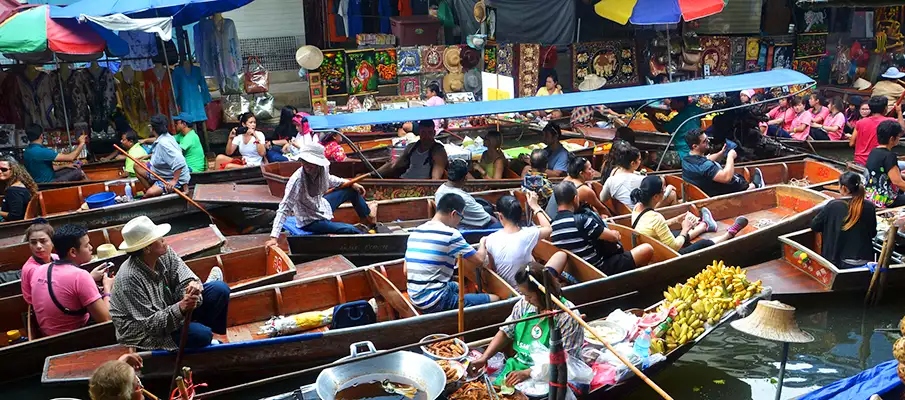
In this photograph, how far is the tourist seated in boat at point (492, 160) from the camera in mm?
9727

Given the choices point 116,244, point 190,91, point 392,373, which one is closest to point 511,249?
point 392,373

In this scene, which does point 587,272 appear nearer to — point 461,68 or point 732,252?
point 732,252

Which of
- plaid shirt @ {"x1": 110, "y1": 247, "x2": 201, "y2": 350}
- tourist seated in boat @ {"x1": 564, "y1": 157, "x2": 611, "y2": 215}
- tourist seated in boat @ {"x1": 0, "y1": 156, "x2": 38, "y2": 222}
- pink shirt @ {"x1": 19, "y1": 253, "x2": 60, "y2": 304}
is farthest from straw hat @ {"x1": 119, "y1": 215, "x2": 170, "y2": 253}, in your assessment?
tourist seated in boat @ {"x1": 0, "y1": 156, "x2": 38, "y2": 222}

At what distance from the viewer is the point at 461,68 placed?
49.9 ft

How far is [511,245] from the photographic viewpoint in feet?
20.0

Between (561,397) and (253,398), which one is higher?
(561,397)

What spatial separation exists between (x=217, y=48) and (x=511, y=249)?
8.15 metres

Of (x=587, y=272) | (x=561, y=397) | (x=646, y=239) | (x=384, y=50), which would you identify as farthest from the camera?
(x=384, y=50)

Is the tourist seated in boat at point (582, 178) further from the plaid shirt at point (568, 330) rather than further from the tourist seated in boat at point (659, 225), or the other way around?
the plaid shirt at point (568, 330)

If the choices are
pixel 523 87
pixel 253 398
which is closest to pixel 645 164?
pixel 523 87

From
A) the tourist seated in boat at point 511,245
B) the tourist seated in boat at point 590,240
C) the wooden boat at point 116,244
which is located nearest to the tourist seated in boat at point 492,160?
the tourist seated in boat at point 590,240

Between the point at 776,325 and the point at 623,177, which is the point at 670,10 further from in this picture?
the point at 776,325

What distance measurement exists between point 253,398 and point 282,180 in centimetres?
352

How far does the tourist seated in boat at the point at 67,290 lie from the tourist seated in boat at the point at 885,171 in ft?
24.2
